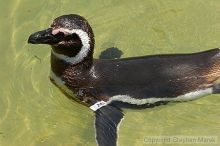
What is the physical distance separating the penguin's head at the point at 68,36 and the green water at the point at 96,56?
1.87 ft

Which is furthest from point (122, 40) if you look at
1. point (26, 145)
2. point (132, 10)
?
point (26, 145)

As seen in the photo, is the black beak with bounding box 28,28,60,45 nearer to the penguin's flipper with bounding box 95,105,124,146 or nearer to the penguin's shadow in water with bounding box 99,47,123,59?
the penguin's flipper with bounding box 95,105,124,146

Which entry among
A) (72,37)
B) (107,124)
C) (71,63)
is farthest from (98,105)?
(72,37)

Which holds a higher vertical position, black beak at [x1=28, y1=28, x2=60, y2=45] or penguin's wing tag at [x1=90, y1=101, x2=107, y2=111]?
black beak at [x1=28, y1=28, x2=60, y2=45]

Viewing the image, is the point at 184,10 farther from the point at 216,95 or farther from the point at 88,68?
the point at 88,68

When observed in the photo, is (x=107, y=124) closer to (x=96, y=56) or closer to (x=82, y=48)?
(x=82, y=48)

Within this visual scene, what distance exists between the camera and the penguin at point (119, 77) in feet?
11.5

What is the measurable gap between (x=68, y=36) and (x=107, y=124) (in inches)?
25.9

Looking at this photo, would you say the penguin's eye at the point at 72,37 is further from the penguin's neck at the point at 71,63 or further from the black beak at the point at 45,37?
the penguin's neck at the point at 71,63

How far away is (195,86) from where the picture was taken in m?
3.66

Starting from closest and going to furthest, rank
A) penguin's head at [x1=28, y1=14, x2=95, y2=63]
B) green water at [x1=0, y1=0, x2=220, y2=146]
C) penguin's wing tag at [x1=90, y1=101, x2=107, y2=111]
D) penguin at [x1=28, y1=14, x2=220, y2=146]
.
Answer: penguin's head at [x1=28, y1=14, x2=95, y2=63] → penguin at [x1=28, y1=14, x2=220, y2=146] → penguin's wing tag at [x1=90, y1=101, x2=107, y2=111] → green water at [x1=0, y1=0, x2=220, y2=146]

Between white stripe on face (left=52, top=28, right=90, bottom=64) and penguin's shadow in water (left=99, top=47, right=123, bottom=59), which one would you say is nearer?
white stripe on face (left=52, top=28, right=90, bottom=64)

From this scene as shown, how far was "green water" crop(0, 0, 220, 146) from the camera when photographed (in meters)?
3.83

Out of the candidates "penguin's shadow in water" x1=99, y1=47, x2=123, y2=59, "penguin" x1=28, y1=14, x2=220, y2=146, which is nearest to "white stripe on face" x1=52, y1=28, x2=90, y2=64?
"penguin" x1=28, y1=14, x2=220, y2=146
